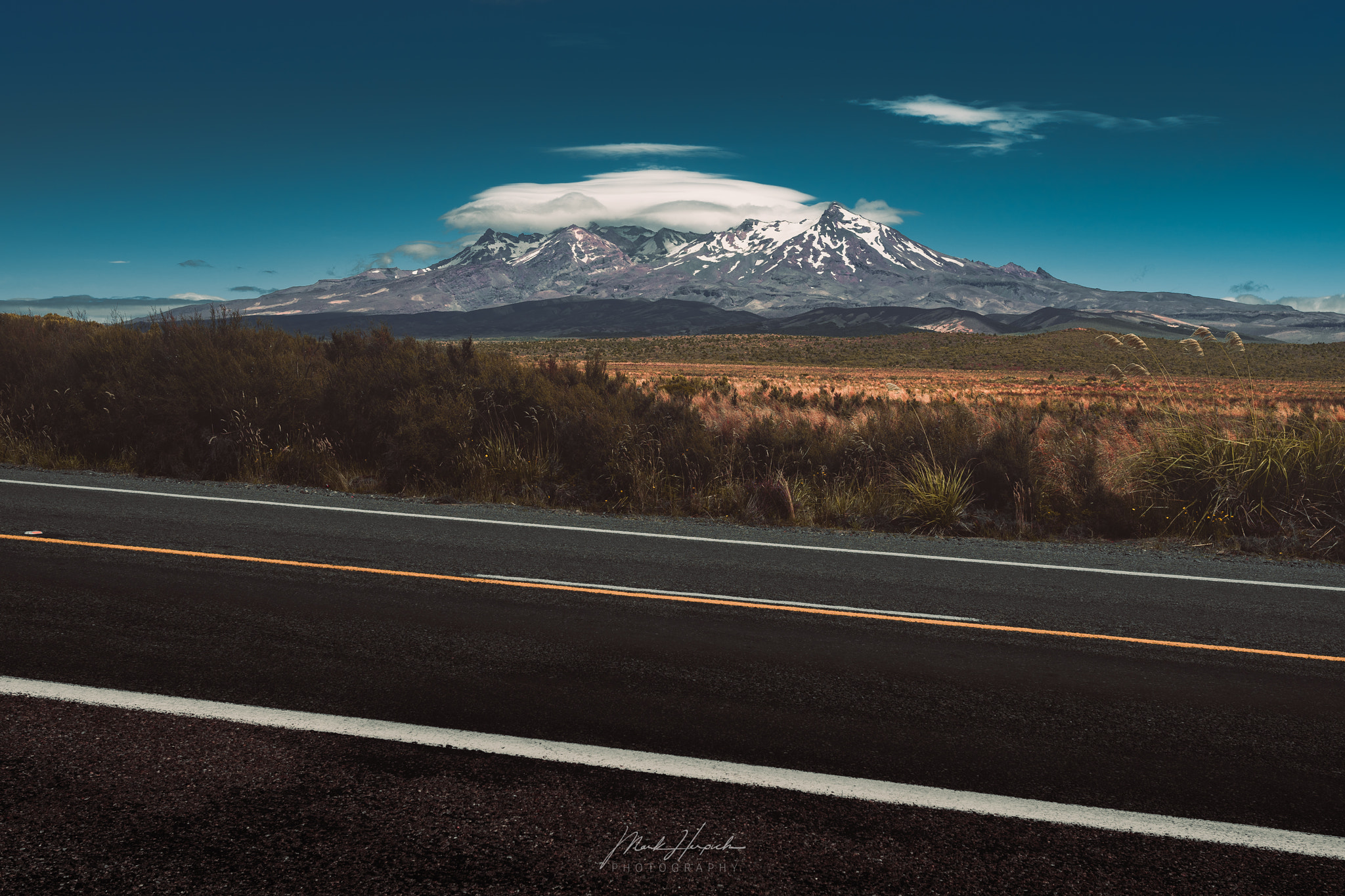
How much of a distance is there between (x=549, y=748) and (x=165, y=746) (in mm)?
1677

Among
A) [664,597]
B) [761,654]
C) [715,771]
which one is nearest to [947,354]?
[664,597]

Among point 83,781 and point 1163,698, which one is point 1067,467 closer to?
point 1163,698

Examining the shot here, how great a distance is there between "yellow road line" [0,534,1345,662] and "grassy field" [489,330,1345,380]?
2401 inches

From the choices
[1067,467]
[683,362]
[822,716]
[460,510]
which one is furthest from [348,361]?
[683,362]

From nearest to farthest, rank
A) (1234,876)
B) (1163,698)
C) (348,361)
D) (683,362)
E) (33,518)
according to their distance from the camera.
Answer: (1234,876)
(1163,698)
(33,518)
(348,361)
(683,362)

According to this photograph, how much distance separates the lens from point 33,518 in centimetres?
827

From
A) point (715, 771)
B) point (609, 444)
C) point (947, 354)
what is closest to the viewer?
point (715, 771)

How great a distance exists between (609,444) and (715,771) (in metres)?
8.44

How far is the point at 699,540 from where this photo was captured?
337 inches

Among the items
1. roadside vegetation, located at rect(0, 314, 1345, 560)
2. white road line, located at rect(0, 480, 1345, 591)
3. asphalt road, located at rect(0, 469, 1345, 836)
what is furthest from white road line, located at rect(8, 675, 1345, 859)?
roadside vegetation, located at rect(0, 314, 1345, 560)

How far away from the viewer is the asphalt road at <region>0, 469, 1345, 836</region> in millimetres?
3840

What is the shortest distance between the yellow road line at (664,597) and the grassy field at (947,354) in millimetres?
60987

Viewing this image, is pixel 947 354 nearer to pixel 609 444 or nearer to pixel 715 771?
pixel 609 444

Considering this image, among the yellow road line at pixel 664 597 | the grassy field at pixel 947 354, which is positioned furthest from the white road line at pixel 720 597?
the grassy field at pixel 947 354
